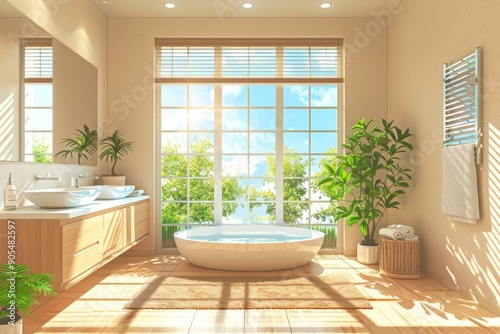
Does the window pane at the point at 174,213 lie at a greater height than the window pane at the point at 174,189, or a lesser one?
lesser

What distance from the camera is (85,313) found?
9.68ft

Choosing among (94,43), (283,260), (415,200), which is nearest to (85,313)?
(283,260)

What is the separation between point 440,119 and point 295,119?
179 centimetres

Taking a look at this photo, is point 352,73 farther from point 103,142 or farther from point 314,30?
point 103,142

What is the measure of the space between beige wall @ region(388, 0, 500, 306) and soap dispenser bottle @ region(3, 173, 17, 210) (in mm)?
3408

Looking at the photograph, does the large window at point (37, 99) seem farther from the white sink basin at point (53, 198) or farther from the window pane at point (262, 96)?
the window pane at point (262, 96)

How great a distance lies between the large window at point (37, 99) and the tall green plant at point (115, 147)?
43.4 inches

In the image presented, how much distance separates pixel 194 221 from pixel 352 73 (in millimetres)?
2638

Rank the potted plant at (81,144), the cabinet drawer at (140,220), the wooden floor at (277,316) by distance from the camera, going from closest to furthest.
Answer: the wooden floor at (277,316), the potted plant at (81,144), the cabinet drawer at (140,220)

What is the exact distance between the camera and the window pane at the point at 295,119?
16.6ft

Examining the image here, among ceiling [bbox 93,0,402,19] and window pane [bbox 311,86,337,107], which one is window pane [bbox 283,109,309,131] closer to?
window pane [bbox 311,86,337,107]

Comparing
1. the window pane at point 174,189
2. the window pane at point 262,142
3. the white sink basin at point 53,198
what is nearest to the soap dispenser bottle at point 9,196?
the white sink basin at point 53,198

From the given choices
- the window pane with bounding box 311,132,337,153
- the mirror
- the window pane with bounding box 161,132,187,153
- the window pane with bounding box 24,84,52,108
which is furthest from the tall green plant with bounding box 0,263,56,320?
the window pane with bounding box 311,132,337,153

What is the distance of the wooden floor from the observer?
8.68 feet
